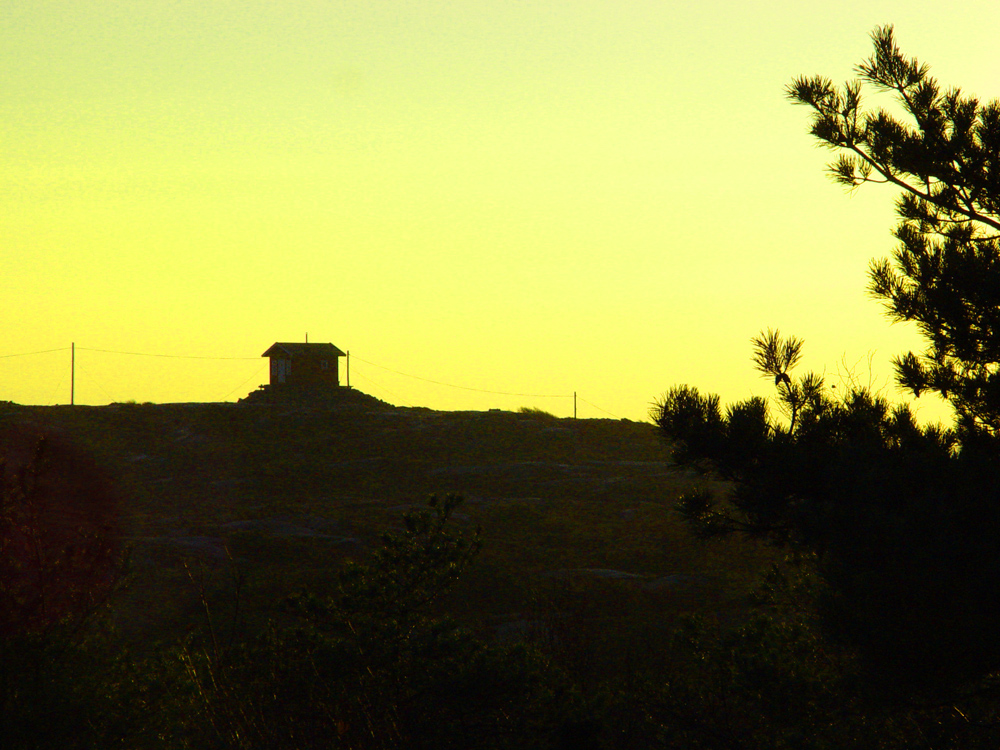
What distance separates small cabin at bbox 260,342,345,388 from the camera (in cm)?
5881

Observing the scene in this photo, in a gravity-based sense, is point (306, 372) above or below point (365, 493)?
above

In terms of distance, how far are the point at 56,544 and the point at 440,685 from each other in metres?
3.09

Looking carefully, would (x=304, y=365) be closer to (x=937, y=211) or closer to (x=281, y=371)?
(x=281, y=371)

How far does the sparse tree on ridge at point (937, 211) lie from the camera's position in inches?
350

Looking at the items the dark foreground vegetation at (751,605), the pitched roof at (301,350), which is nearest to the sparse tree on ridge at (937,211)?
the dark foreground vegetation at (751,605)

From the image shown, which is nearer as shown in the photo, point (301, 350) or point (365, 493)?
point (365, 493)

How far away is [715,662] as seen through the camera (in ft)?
28.9

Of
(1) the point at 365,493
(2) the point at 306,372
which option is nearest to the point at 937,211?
(1) the point at 365,493

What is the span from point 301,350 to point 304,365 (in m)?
0.99

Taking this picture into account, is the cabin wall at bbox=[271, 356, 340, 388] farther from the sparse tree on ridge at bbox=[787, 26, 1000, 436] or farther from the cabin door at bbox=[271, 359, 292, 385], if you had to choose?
the sparse tree on ridge at bbox=[787, 26, 1000, 436]

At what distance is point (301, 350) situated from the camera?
5909 centimetres

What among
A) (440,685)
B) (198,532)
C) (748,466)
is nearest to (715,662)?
(748,466)

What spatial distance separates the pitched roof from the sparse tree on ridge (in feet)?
169

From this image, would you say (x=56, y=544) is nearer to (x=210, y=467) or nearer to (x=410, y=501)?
(x=410, y=501)
